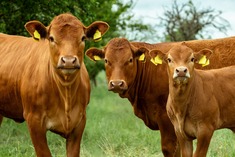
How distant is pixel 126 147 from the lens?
12.1 meters

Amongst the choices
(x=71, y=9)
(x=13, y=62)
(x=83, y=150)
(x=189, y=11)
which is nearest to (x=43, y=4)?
(x=71, y=9)

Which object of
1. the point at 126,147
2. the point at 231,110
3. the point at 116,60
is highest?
the point at 116,60

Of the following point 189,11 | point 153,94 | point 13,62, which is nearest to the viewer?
point 13,62

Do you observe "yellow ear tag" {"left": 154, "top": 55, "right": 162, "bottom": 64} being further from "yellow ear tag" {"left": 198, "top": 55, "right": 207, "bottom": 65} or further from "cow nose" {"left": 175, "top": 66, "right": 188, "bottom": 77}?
"cow nose" {"left": 175, "top": 66, "right": 188, "bottom": 77}

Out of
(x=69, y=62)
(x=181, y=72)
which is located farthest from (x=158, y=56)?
(x=69, y=62)

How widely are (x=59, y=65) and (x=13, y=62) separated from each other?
1.76 metres

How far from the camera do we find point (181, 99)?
340 inches

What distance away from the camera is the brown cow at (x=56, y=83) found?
26.2 ft

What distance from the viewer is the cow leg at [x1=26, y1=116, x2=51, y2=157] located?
8.36m

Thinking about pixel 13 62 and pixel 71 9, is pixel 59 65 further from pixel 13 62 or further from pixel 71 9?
pixel 71 9

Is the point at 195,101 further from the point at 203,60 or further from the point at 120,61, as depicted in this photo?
the point at 120,61

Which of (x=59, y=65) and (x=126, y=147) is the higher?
(x=59, y=65)

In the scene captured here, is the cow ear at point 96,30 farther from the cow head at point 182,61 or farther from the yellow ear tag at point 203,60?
the yellow ear tag at point 203,60

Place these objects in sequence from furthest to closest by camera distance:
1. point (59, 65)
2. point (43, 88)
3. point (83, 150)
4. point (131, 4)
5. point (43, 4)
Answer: point (131, 4) → point (43, 4) → point (83, 150) → point (43, 88) → point (59, 65)
